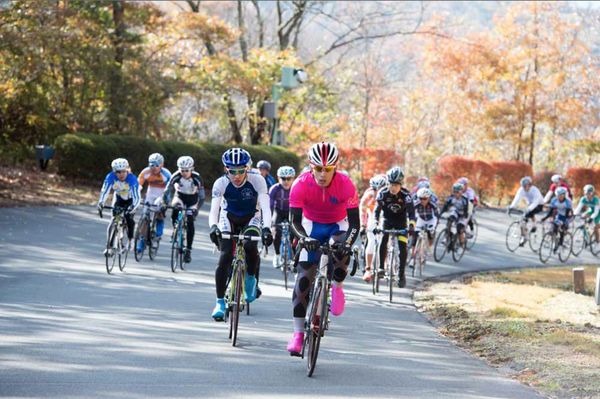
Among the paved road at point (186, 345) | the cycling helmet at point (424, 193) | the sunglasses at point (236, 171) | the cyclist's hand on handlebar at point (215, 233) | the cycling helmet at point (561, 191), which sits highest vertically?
the cycling helmet at point (561, 191)

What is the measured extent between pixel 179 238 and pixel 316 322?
9.47 m

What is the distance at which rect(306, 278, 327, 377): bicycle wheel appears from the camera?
9.89 meters

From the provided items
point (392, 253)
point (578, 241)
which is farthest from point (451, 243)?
point (392, 253)

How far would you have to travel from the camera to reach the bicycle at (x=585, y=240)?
32531 mm

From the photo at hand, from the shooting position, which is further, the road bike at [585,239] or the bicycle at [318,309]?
the road bike at [585,239]

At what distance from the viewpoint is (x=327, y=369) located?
10453 mm

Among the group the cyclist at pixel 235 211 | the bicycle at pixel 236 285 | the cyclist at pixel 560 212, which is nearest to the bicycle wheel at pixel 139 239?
the cyclist at pixel 235 211

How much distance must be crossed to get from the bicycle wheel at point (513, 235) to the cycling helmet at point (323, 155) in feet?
71.0

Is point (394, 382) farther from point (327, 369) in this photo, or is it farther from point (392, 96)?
point (392, 96)

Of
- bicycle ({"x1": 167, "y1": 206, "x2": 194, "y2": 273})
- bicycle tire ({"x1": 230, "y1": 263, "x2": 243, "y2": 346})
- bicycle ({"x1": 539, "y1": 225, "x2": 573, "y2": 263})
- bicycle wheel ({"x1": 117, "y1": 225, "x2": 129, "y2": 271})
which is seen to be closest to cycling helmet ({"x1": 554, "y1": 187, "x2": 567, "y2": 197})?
bicycle ({"x1": 539, "y1": 225, "x2": 573, "y2": 263})

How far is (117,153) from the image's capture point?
3694 cm

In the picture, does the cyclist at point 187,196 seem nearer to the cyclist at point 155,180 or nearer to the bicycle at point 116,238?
the cyclist at point 155,180

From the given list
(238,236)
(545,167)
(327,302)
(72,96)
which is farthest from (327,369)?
(545,167)

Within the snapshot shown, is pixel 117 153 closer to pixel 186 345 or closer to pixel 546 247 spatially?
pixel 546 247
